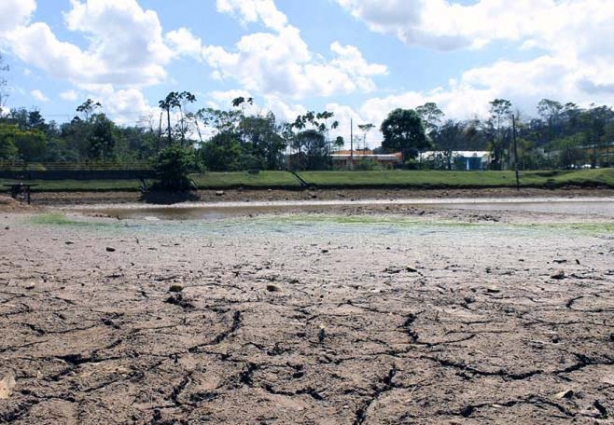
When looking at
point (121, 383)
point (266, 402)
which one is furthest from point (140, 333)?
point (266, 402)

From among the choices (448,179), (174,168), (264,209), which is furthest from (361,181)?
(264,209)

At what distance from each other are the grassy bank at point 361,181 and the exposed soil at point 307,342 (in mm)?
39473

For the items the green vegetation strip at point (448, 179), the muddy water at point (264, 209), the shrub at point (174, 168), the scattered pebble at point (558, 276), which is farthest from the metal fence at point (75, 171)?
the scattered pebble at point (558, 276)

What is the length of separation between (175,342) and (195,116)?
64.6 m

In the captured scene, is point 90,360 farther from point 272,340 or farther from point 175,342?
point 272,340

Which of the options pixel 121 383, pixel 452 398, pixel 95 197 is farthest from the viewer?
pixel 95 197

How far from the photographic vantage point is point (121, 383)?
391 centimetres

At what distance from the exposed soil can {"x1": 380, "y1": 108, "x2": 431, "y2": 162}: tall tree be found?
2604 inches

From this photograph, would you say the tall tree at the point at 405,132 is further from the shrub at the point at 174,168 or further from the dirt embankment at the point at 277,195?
the shrub at the point at 174,168

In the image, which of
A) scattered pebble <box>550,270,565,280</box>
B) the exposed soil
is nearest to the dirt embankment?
the exposed soil

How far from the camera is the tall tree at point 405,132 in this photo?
73.9 metres

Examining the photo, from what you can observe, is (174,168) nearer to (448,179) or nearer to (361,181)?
(361,181)

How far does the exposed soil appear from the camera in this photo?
3.56 meters

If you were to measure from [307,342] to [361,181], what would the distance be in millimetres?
46454
